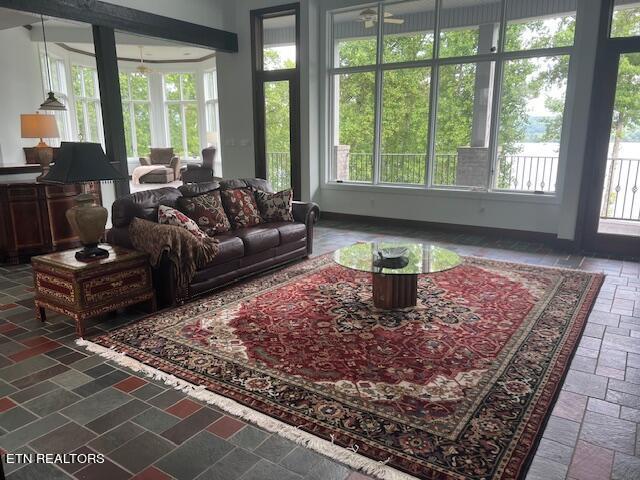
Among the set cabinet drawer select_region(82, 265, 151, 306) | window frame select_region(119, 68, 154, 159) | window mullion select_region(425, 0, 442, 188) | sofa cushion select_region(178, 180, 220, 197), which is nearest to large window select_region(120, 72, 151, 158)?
window frame select_region(119, 68, 154, 159)

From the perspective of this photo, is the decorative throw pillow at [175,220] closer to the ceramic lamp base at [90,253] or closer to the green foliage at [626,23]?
the ceramic lamp base at [90,253]

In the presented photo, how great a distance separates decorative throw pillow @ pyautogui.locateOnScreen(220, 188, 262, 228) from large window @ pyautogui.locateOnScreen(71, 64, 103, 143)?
8.70 m

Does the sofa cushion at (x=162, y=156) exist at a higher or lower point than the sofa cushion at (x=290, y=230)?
higher

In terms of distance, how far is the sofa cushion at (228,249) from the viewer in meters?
4.06

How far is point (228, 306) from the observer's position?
12.4ft

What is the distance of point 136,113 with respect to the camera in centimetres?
1363

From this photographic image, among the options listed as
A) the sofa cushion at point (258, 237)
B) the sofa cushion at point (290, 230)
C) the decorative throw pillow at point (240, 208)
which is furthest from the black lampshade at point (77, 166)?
the sofa cushion at point (290, 230)

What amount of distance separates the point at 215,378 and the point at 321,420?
0.73 metres

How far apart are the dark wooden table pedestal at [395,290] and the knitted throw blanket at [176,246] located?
1417 mm

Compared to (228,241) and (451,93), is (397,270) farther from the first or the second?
(451,93)

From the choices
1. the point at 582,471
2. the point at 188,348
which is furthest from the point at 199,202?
the point at 582,471

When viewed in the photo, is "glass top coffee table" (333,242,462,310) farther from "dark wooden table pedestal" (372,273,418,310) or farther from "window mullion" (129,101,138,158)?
"window mullion" (129,101,138,158)

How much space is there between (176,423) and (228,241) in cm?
211

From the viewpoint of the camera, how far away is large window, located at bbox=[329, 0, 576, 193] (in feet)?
19.7
